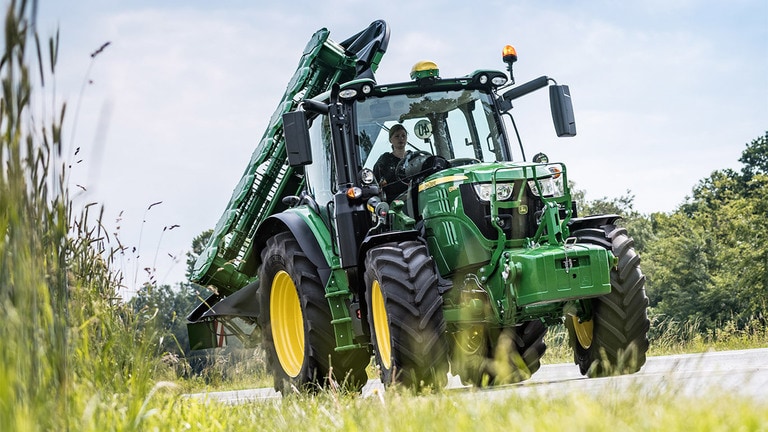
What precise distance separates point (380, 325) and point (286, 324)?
6.71 ft

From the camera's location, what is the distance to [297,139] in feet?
23.8

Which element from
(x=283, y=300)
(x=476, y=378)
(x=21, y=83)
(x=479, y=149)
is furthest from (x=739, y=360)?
(x=21, y=83)

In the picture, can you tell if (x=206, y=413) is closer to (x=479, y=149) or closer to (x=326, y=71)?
(x=479, y=149)

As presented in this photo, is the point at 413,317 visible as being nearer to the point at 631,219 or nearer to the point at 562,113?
the point at 562,113

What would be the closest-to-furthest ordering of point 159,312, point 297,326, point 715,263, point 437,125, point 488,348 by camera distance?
point 159,312 → point 488,348 → point 437,125 → point 297,326 → point 715,263

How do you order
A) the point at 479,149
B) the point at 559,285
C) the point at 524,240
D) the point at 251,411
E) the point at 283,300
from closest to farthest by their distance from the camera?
1. the point at 251,411
2. the point at 559,285
3. the point at 524,240
4. the point at 479,149
5. the point at 283,300

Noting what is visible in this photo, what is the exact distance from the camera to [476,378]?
7906 mm

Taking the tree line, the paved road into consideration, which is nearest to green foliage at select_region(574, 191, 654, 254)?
the tree line

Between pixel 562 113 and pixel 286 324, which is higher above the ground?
pixel 562 113

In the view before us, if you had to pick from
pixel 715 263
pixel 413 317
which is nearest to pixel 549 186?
pixel 413 317

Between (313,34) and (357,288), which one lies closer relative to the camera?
(357,288)

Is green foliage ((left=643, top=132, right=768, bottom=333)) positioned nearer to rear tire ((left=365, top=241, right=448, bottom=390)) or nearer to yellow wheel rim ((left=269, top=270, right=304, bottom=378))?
yellow wheel rim ((left=269, top=270, right=304, bottom=378))

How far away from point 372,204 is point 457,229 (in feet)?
2.39

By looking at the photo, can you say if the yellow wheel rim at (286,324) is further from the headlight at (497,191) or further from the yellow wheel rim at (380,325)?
the headlight at (497,191)
